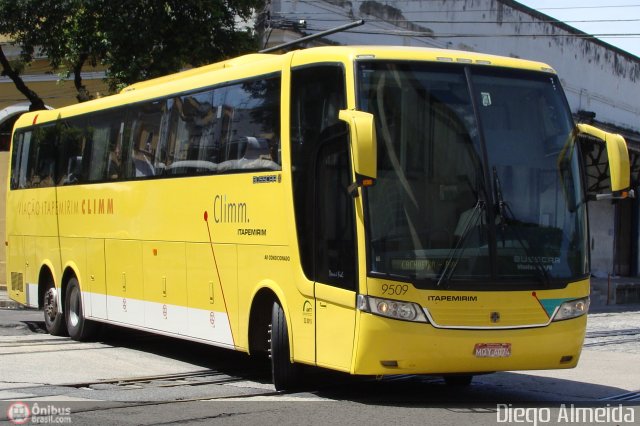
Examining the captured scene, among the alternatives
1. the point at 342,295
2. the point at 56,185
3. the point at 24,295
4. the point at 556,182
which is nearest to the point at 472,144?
the point at 556,182

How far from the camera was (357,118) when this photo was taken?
884cm

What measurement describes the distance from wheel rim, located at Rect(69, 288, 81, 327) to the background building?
1056 cm

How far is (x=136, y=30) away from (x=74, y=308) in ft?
25.1

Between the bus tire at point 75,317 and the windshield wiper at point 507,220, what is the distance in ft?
27.3

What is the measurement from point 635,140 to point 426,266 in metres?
31.5

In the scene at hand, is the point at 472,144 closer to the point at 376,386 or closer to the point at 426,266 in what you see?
the point at 426,266

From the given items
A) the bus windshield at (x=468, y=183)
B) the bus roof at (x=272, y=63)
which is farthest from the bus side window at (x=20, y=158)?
the bus windshield at (x=468, y=183)

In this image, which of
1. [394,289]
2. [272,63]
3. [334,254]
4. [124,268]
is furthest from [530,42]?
[394,289]

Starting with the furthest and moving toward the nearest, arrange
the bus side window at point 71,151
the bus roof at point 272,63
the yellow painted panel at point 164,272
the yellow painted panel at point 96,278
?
the bus side window at point 71,151, the yellow painted panel at point 96,278, the yellow painted panel at point 164,272, the bus roof at point 272,63

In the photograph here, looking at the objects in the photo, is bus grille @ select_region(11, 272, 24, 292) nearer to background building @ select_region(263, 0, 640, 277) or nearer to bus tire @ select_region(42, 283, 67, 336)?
bus tire @ select_region(42, 283, 67, 336)

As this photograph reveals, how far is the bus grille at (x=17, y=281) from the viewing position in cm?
1778

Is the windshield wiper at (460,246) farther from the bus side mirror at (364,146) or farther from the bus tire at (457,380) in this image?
the bus tire at (457,380)

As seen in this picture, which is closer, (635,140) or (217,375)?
(217,375)

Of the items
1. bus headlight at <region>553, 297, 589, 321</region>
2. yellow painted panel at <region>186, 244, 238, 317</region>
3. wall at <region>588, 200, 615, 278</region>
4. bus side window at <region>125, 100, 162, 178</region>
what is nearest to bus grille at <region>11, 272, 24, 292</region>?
bus side window at <region>125, 100, 162, 178</region>
